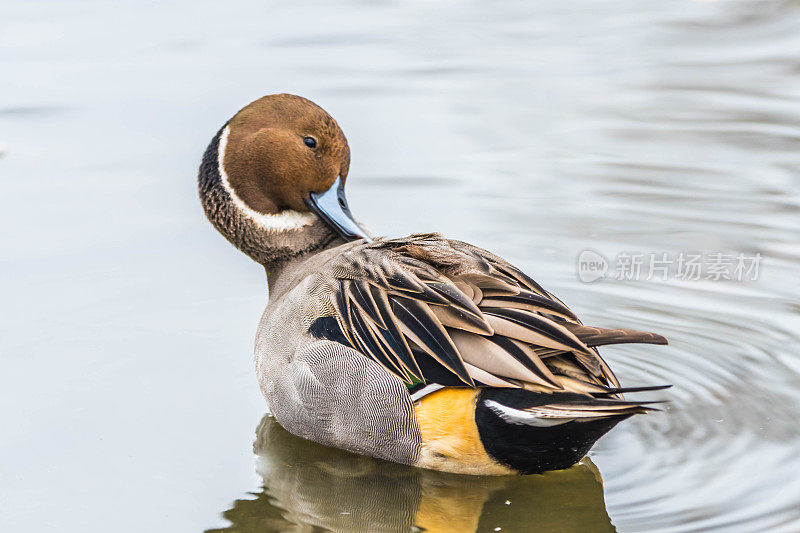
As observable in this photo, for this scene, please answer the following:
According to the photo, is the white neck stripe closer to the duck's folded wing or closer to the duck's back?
the duck's back

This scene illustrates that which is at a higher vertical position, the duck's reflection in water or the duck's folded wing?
the duck's folded wing

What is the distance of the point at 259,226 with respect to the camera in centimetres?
502

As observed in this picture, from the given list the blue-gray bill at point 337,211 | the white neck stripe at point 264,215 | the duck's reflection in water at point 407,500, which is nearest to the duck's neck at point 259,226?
the white neck stripe at point 264,215

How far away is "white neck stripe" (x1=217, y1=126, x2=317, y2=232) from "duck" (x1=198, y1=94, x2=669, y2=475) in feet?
0.78

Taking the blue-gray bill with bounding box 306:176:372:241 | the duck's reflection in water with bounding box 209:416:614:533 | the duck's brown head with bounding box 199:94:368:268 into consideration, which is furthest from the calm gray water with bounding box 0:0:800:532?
the blue-gray bill with bounding box 306:176:372:241

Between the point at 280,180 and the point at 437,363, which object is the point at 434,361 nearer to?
the point at 437,363

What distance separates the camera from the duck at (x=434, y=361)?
3.81 m

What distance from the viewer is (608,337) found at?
385cm

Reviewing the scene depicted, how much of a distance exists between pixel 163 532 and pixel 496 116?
4443mm

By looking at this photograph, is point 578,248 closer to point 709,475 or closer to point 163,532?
point 709,475

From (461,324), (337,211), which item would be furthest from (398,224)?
(461,324)

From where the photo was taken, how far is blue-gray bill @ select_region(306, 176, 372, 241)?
4914mm

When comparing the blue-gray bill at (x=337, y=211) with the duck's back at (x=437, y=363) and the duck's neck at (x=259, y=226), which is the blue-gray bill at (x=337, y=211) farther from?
the duck's back at (x=437, y=363)

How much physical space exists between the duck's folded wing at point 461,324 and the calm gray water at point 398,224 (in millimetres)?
496
